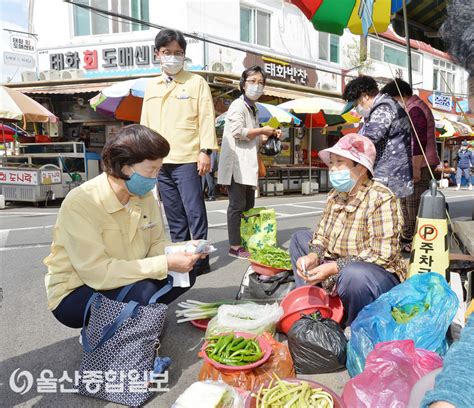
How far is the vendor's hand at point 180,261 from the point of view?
2.19 metres

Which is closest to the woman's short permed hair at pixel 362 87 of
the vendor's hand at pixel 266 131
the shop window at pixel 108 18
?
the vendor's hand at pixel 266 131

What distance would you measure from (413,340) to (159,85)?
293 centimetres

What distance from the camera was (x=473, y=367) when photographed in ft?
2.85

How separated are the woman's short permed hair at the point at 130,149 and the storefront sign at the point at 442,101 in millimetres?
22318

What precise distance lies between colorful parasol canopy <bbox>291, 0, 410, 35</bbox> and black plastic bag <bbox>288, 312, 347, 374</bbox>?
9.00 feet

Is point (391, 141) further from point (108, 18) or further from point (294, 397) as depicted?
point (108, 18)

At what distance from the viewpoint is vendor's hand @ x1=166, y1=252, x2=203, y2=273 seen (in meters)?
2.19

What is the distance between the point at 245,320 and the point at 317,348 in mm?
425

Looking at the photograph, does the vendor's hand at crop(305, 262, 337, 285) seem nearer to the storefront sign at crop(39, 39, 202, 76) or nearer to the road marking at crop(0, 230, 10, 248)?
the road marking at crop(0, 230, 10, 248)

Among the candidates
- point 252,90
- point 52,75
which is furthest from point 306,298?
point 52,75

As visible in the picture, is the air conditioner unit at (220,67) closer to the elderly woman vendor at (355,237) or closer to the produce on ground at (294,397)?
the elderly woman vendor at (355,237)

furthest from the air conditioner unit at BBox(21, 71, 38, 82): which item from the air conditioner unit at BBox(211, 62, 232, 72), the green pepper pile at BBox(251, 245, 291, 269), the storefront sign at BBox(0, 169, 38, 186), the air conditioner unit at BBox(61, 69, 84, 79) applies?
the green pepper pile at BBox(251, 245, 291, 269)

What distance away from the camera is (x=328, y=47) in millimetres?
15406

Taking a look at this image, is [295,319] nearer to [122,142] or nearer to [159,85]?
[122,142]
